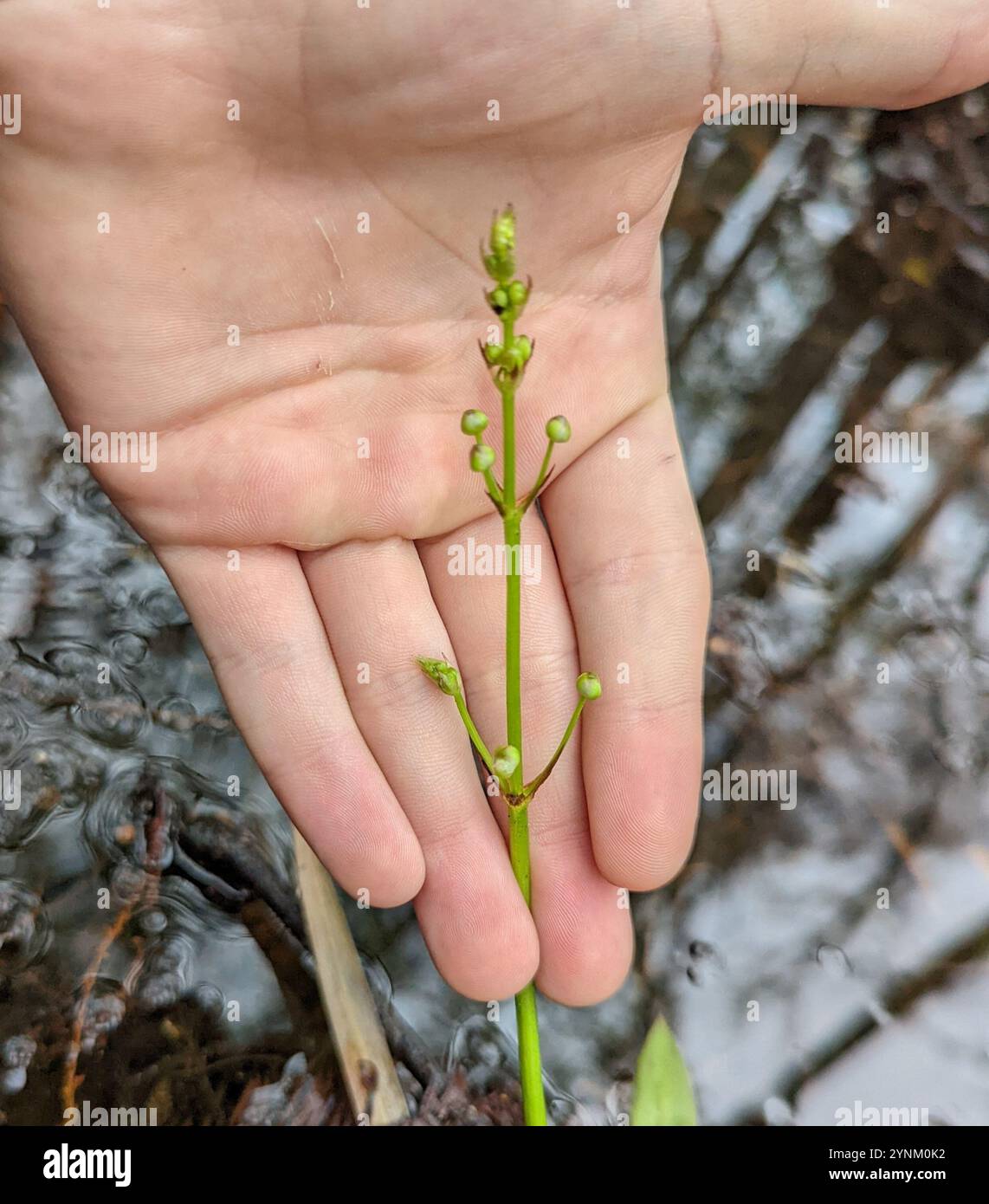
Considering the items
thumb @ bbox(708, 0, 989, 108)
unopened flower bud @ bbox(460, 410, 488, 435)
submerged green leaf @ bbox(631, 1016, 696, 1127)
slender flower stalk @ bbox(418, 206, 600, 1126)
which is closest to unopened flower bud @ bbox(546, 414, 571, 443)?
slender flower stalk @ bbox(418, 206, 600, 1126)

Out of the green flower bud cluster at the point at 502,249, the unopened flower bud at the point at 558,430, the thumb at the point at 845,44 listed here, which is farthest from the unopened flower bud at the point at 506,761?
the thumb at the point at 845,44

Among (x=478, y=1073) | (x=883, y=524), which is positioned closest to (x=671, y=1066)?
(x=478, y=1073)

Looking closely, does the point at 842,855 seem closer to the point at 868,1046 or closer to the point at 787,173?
the point at 868,1046

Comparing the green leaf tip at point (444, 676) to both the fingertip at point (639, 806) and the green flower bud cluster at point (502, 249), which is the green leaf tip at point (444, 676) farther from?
the green flower bud cluster at point (502, 249)

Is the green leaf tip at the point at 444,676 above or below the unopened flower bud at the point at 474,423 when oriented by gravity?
below

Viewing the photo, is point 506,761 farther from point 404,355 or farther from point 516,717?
point 404,355

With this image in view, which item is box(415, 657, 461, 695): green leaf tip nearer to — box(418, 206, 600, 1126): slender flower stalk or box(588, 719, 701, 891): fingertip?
box(418, 206, 600, 1126): slender flower stalk
